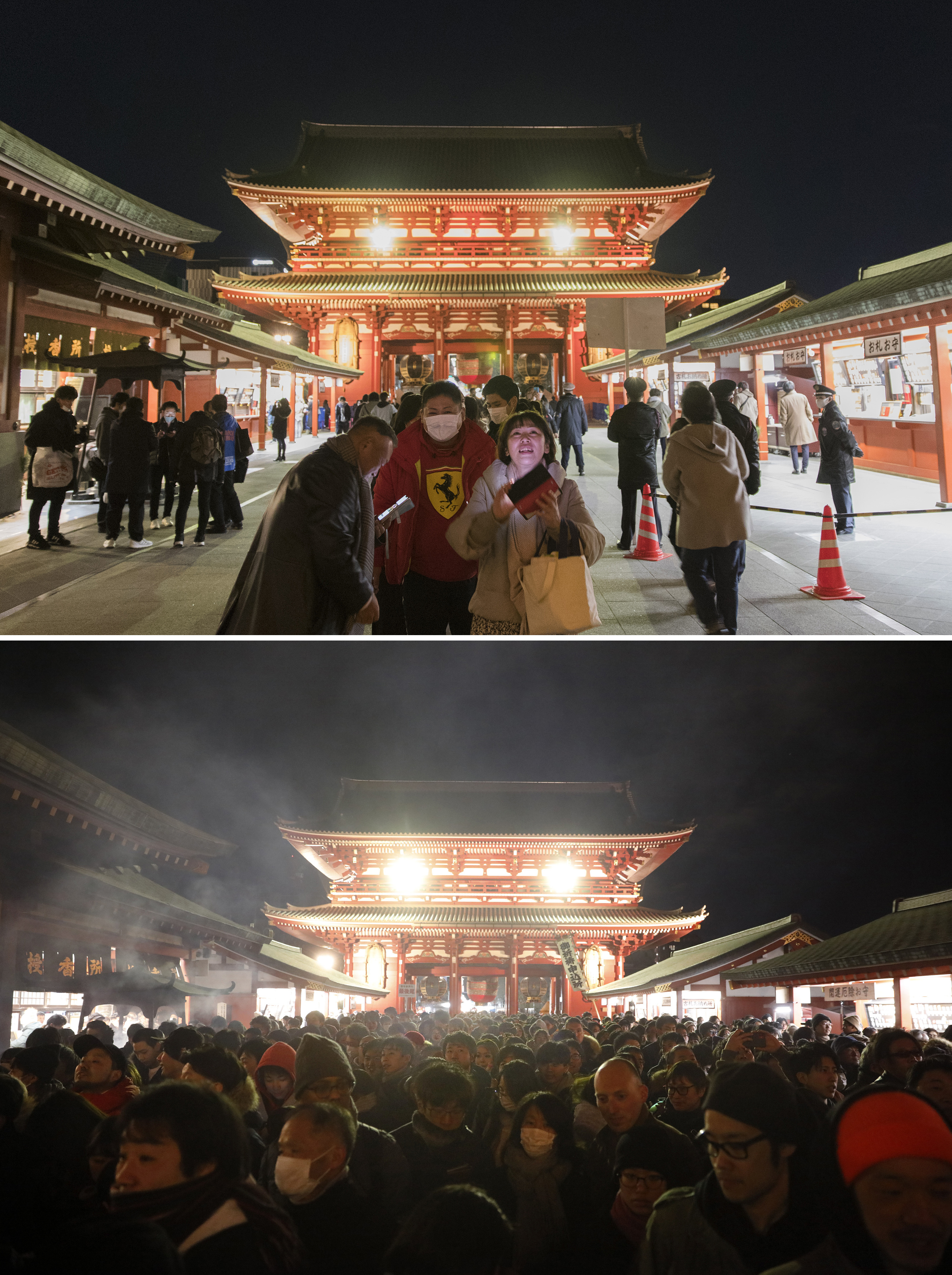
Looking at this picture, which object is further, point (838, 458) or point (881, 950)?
point (881, 950)

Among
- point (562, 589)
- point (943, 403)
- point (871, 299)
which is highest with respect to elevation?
point (871, 299)

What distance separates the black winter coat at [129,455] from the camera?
7.70 m

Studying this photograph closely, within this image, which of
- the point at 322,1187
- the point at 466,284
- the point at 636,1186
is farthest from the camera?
the point at 466,284

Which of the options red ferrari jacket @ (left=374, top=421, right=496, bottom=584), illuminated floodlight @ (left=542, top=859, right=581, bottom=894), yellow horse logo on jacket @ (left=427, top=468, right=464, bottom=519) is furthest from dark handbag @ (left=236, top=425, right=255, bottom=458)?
illuminated floodlight @ (left=542, top=859, right=581, bottom=894)

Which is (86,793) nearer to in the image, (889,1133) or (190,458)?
(190,458)

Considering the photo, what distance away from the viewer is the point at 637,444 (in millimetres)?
7578

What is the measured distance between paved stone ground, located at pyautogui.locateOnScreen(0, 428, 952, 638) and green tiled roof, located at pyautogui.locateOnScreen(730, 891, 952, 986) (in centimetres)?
338

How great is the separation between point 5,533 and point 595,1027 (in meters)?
7.60

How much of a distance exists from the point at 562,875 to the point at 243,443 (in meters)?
11.3

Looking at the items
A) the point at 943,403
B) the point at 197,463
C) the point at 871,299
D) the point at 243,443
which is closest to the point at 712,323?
the point at 871,299

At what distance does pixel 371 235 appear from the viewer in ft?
71.1

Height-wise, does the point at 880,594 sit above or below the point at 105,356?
below

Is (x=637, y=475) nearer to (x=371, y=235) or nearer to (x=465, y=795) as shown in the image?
(x=465, y=795)

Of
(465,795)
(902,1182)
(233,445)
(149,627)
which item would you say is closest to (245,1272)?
(902,1182)
